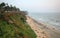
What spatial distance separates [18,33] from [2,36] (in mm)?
1332

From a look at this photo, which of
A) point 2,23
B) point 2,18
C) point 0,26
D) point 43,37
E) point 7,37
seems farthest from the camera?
point 43,37

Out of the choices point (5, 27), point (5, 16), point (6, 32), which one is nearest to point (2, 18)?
point (5, 16)

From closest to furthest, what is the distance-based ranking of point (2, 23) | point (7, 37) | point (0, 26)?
point (7, 37)
point (0, 26)
point (2, 23)

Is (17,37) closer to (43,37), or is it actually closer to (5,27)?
(5,27)

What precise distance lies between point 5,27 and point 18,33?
32.2 inches

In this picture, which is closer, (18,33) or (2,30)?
(2,30)

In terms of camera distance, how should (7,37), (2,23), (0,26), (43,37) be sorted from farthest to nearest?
(43,37) → (2,23) → (0,26) → (7,37)

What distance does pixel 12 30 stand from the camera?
10703mm

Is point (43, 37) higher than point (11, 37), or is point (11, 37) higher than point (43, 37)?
point (11, 37)

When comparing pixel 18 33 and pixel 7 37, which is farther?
pixel 18 33

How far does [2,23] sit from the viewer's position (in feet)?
37.1

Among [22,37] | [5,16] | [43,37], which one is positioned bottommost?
[43,37]

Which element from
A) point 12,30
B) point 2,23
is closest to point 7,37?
point 12,30

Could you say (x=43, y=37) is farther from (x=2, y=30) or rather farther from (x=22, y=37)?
(x=2, y=30)
